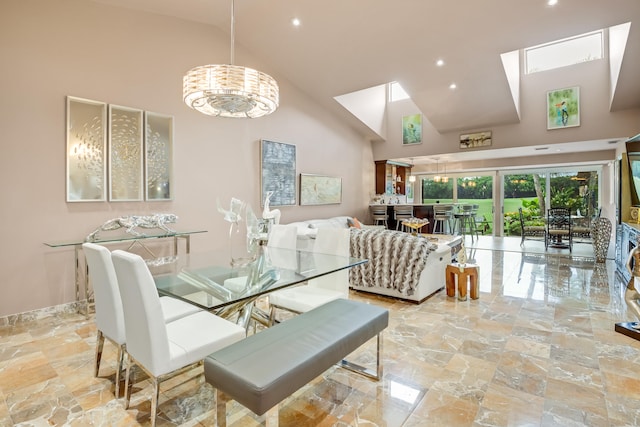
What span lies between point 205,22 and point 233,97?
3120 millimetres

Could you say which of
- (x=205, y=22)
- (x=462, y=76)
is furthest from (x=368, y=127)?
(x=205, y=22)

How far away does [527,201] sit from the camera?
962 centimetres

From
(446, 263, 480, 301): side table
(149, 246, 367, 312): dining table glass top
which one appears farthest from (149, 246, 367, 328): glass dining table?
(446, 263, 480, 301): side table

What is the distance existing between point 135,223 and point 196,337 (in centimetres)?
259

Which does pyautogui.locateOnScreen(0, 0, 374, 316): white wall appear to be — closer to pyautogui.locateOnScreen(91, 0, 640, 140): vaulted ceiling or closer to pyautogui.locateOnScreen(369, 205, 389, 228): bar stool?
pyautogui.locateOnScreen(91, 0, 640, 140): vaulted ceiling

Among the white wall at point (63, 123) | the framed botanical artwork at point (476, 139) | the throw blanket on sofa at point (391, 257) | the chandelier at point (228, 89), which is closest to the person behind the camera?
the chandelier at point (228, 89)

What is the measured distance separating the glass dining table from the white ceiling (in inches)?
135

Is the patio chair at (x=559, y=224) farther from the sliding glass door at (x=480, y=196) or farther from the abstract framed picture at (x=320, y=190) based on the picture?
the abstract framed picture at (x=320, y=190)

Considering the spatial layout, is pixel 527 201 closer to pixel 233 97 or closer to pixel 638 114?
pixel 638 114

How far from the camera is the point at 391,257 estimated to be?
4070 mm

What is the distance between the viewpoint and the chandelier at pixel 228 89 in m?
2.65

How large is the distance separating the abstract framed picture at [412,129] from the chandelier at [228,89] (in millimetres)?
6390

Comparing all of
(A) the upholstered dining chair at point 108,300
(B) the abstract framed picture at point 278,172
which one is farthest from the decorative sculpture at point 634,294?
(B) the abstract framed picture at point 278,172

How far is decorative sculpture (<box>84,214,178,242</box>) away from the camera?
381 cm
